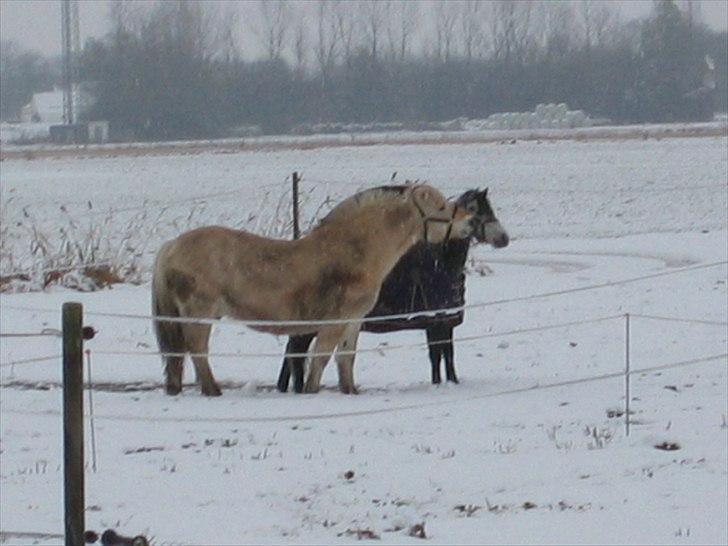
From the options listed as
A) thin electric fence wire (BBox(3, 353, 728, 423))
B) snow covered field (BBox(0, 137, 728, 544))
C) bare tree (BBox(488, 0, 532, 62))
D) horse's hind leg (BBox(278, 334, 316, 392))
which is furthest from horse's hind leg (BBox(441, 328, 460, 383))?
bare tree (BBox(488, 0, 532, 62))

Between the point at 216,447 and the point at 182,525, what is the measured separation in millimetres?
1874

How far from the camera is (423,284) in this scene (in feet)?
40.1

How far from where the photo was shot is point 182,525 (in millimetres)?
7453

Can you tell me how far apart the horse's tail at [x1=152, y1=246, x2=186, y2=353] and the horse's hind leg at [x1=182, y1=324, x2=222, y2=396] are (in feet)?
0.18

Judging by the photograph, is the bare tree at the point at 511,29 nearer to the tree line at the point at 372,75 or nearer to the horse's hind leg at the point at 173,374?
the tree line at the point at 372,75

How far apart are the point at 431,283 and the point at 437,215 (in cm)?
54

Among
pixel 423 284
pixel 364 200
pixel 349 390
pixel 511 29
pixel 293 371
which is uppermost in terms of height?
pixel 511 29

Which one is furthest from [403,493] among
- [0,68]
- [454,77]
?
[0,68]

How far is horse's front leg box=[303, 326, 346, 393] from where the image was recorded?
11.5 metres

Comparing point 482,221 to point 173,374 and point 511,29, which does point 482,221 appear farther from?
point 511,29

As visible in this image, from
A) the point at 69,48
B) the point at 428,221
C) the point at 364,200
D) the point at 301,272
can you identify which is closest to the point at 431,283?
the point at 428,221

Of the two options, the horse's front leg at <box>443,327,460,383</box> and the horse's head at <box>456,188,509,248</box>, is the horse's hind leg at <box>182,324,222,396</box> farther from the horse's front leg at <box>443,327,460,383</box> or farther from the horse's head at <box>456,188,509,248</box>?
the horse's head at <box>456,188,509,248</box>

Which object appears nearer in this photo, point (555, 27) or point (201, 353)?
point (201, 353)

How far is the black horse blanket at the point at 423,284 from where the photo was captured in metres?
12.2
